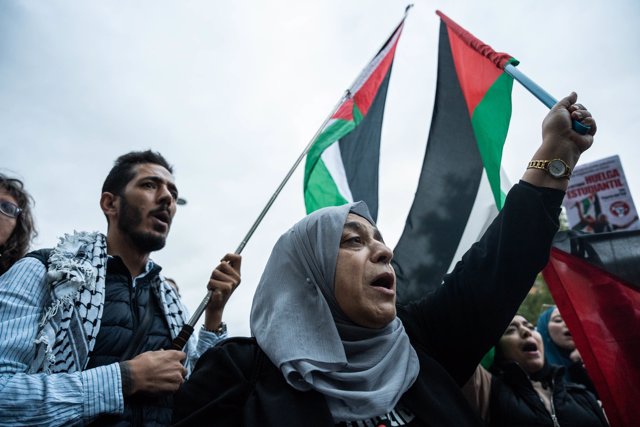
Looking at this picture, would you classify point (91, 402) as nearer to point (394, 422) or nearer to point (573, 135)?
point (394, 422)

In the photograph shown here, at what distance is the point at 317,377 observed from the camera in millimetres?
1438

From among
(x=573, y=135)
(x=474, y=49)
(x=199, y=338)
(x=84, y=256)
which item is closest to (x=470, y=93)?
(x=474, y=49)

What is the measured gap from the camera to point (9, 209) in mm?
2754

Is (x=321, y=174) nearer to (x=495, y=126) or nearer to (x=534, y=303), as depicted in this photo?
(x=495, y=126)

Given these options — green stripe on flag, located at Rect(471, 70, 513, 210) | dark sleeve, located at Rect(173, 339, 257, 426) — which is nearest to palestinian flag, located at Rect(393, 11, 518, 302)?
green stripe on flag, located at Rect(471, 70, 513, 210)

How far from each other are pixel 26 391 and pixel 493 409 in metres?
2.47

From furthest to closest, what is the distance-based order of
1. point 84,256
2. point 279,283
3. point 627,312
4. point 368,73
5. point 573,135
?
point 368,73 → point 84,256 → point 627,312 → point 279,283 → point 573,135

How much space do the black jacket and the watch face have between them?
0.22ft

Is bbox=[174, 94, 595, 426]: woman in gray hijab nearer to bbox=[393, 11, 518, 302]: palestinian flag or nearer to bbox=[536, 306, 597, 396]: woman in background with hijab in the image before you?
bbox=[393, 11, 518, 302]: palestinian flag

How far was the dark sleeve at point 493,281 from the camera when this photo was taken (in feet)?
4.81

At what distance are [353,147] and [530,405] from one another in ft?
8.50

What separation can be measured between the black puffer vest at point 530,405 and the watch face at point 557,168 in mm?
1752

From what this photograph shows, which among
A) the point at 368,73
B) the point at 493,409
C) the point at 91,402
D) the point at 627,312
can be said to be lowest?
the point at 493,409

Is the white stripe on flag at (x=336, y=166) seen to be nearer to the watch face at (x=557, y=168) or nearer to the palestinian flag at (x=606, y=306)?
the palestinian flag at (x=606, y=306)
